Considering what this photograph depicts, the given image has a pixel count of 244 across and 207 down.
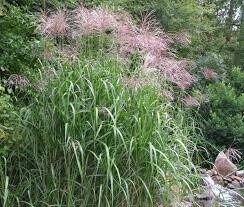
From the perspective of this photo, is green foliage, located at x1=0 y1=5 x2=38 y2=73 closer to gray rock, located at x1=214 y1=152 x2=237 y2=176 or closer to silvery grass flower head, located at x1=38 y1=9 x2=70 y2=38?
silvery grass flower head, located at x1=38 y1=9 x2=70 y2=38

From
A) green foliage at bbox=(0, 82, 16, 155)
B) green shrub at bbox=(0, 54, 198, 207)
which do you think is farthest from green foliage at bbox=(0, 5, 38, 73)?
green shrub at bbox=(0, 54, 198, 207)

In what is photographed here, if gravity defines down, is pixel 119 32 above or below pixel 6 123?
above

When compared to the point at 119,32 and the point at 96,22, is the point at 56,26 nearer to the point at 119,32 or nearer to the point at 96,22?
the point at 96,22

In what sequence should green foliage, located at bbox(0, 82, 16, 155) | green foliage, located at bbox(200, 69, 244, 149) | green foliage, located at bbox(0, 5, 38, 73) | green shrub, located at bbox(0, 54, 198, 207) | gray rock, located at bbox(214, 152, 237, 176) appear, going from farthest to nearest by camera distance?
green foliage, located at bbox(200, 69, 244, 149) → gray rock, located at bbox(214, 152, 237, 176) → green foliage, located at bbox(0, 5, 38, 73) → green foliage, located at bbox(0, 82, 16, 155) → green shrub, located at bbox(0, 54, 198, 207)

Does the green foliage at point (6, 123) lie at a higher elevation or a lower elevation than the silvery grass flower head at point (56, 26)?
lower

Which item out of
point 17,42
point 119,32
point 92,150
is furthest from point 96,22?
point 17,42

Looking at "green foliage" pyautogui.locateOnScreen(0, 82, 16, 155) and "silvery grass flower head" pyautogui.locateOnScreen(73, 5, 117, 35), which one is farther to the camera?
"silvery grass flower head" pyautogui.locateOnScreen(73, 5, 117, 35)

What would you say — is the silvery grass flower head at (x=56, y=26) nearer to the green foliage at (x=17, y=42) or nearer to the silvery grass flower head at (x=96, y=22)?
the silvery grass flower head at (x=96, y=22)

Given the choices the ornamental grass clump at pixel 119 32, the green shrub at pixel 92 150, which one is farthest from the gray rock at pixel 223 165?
the green shrub at pixel 92 150

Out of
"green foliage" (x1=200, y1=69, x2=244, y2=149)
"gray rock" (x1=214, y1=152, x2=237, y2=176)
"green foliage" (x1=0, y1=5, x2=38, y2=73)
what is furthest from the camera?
"green foliage" (x1=200, y1=69, x2=244, y2=149)

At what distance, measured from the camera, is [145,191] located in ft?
10.0

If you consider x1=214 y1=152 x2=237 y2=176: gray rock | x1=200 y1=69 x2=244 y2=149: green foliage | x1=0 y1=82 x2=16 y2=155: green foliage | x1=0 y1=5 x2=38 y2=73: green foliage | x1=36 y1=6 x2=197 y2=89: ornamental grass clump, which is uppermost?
x1=36 y1=6 x2=197 y2=89: ornamental grass clump

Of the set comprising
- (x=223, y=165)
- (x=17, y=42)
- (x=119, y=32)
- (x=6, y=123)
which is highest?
(x=119, y=32)

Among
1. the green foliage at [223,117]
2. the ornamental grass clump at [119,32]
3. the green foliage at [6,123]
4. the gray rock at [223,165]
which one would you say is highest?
the ornamental grass clump at [119,32]
